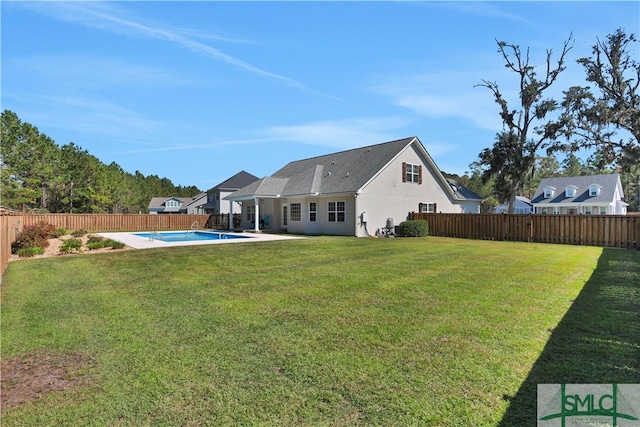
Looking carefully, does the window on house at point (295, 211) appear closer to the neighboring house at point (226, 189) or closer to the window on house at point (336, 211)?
the window on house at point (336, 211)

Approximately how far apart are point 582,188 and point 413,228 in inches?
1113

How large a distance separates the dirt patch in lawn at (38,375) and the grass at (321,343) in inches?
4.6

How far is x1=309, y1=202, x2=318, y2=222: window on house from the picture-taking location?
2303cm

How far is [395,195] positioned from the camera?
886 inches

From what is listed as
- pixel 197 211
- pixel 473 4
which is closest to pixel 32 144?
pixel 197 211

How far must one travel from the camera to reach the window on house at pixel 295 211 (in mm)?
24011

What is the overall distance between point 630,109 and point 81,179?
57.3m

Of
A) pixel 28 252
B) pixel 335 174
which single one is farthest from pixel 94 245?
pixel 335 174

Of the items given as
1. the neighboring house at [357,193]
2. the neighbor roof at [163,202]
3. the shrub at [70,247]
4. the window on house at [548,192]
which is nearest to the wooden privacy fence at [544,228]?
the neighboring house at [357,193]

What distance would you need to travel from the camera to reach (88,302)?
5957 mm

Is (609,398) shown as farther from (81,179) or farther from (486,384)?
(81,179)

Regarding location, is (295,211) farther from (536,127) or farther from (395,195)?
(536,127)

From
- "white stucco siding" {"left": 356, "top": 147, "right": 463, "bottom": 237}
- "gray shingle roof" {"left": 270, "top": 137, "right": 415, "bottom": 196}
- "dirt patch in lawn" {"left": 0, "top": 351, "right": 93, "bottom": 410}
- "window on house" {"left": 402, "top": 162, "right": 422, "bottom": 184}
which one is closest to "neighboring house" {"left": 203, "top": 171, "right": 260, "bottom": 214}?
"gray shingle roof" {"left": 270, "top": 137, "right": 415, "bottom": 196}

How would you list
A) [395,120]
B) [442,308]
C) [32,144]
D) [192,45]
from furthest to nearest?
[32,144] < [395,120] < [192,45] < [442,308]
